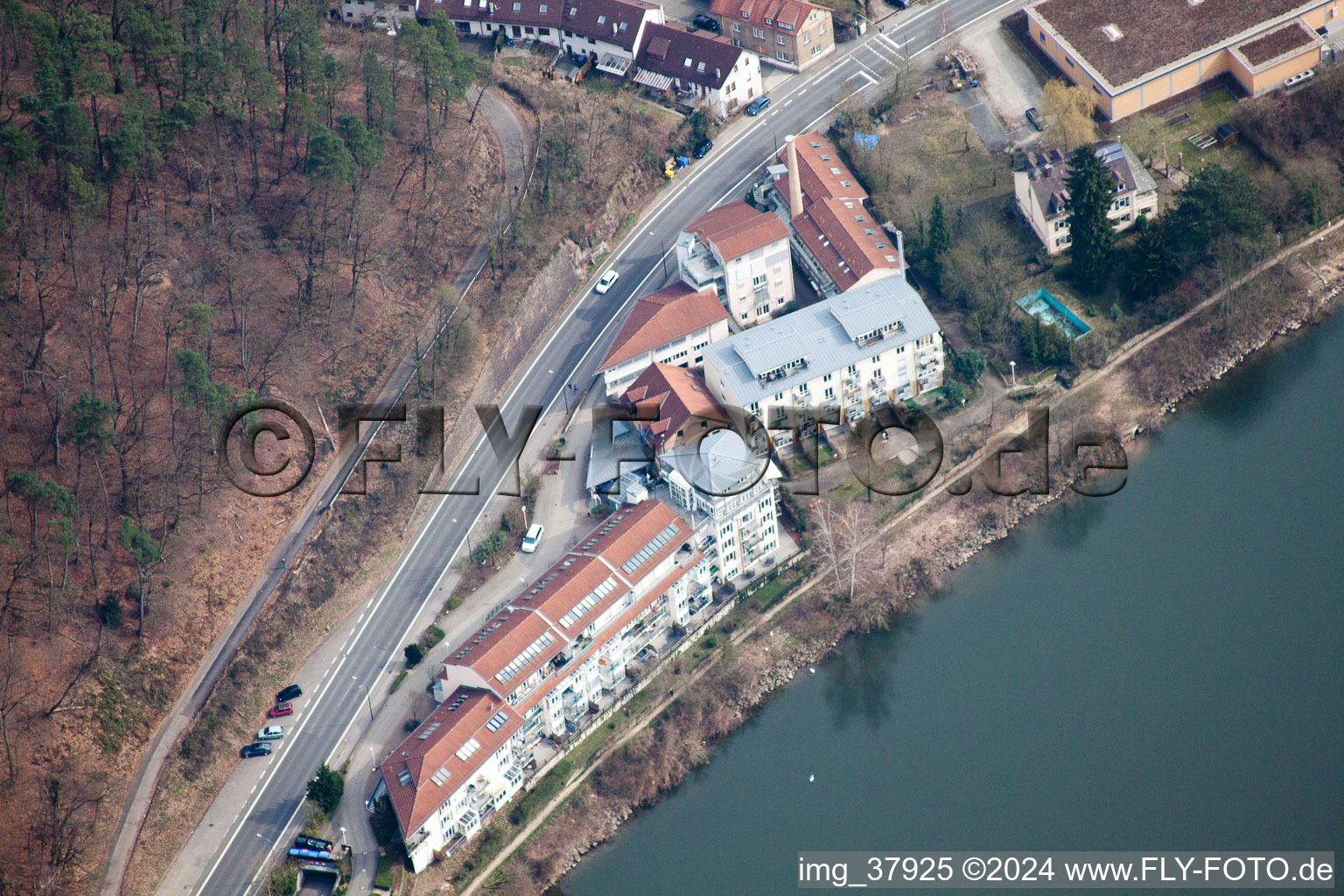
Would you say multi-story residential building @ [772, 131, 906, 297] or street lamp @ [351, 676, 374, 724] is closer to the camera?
street lamp @ [351, 676, 374, 724]

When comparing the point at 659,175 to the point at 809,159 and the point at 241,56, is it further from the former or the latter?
the point at 241,56

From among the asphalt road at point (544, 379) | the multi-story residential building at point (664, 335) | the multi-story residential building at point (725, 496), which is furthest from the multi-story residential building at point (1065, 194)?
the multi-story residential building at point (725, 496)

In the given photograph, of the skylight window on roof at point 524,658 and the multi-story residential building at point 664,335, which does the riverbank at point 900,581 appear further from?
the multi-story residential building at point 664,335

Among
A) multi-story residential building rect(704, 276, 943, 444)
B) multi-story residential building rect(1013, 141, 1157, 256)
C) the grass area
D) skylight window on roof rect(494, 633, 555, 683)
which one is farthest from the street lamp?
multi-story residential building rect(1013, 141, 1157, 256)

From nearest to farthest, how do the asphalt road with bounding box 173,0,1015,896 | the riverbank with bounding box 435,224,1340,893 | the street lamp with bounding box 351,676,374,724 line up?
the asphalt road with bounding box 173,0,1015,896, the riverbank with bounding box 435,224,1340,893, the street lamp with bounding box 351,676,374,724

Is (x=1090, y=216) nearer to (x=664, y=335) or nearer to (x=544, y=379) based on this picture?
(x=664, y=335)

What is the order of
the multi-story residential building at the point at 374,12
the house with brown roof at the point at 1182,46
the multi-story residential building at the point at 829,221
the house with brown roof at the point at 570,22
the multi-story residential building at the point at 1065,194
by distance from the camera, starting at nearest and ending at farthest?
the multi-story residential building at the point at 829,221 < the multi-story residential building at the point at 1065,194 < the house with brown roof at the point at 1182,46 < the house with brown roof at the point at 570,22 < the multi-story residential building at the point at 374,12

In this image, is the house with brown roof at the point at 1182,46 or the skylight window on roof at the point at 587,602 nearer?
the skylight window on roof at the point at 587,602

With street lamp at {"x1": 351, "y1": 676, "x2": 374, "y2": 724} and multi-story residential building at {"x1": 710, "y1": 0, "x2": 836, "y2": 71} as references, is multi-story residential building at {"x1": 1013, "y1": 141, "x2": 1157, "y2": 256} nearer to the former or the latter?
multi-story residential building at {"x1": 710, "y1": 0, "x2": 836, "y2": 71}
